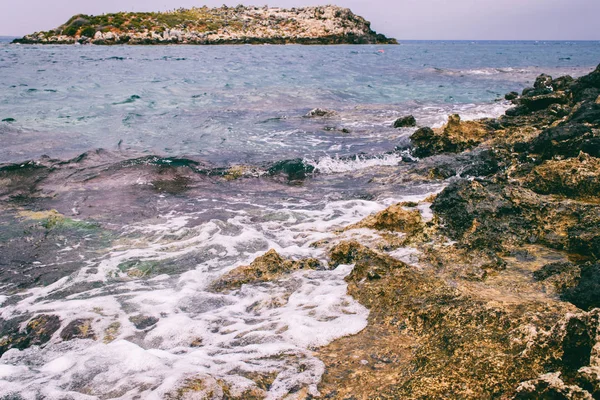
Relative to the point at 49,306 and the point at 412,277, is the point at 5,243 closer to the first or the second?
the point at 49,306

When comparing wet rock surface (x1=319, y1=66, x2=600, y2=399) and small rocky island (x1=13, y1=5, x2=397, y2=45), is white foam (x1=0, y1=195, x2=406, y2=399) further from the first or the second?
small rocky island (x1=13, y1=5, x2=397, y2=45)

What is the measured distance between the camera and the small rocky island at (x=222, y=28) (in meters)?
78.6

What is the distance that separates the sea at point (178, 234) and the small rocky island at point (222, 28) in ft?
224

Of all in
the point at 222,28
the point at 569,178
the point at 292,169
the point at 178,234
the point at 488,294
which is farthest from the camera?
the point at 222,28

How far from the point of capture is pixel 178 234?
23.1 feet

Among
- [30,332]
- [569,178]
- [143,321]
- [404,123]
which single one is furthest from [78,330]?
[404,123]

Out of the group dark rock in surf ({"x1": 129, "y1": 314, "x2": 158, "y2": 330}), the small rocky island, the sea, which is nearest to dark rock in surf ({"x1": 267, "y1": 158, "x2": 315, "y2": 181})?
the sea

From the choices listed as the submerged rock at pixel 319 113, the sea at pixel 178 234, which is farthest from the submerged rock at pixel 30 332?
the submerged rock at pixel 319 113

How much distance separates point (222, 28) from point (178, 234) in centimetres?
9765

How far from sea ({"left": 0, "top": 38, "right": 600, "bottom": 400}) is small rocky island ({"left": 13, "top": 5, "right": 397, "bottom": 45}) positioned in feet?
224

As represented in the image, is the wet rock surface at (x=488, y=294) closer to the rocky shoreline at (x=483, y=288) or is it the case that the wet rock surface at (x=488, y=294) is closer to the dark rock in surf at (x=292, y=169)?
the rocky shoreline at (x=483, y=288)

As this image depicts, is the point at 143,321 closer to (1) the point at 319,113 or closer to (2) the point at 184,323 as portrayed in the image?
(2) the point at 184,323

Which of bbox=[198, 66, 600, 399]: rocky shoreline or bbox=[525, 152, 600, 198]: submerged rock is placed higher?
bbox=[525, 152, 600, 198]: submerged rock

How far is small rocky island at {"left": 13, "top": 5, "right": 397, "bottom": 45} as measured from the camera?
258 ft
